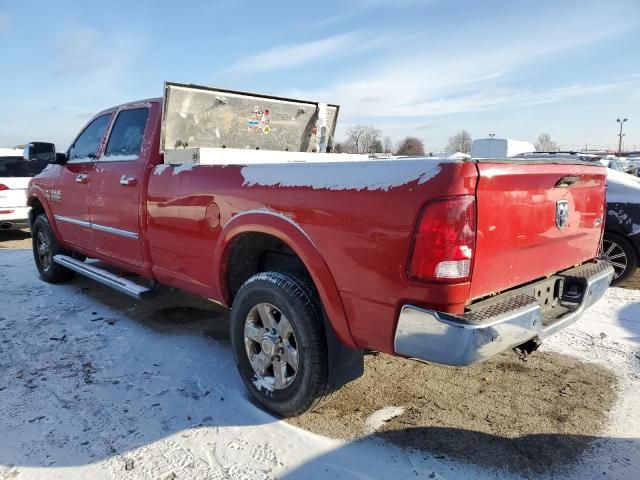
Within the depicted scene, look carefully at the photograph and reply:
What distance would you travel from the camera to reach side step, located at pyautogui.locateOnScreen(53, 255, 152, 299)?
13.7 ft

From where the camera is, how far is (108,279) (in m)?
4.56

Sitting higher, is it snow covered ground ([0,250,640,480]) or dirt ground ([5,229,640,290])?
dirt ground ([5,229,640,290])

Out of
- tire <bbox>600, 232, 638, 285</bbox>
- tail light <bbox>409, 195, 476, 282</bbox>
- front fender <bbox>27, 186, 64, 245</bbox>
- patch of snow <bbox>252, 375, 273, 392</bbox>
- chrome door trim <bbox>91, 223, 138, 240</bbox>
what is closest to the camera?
tail light <bbox>409, 195, 476, 282</bbox>

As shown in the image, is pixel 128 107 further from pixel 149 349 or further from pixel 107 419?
pixel 107 419

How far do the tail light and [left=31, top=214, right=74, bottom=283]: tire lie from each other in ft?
17.1

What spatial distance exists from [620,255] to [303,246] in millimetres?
5084

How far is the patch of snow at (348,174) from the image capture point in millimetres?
2201

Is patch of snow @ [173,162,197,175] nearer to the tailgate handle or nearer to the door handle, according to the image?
the door handle

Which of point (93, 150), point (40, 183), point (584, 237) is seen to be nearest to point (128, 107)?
point (93, 150)

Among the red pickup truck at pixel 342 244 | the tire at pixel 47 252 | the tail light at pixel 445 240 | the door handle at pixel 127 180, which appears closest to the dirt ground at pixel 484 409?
the red pickup truck at pixel 342 244

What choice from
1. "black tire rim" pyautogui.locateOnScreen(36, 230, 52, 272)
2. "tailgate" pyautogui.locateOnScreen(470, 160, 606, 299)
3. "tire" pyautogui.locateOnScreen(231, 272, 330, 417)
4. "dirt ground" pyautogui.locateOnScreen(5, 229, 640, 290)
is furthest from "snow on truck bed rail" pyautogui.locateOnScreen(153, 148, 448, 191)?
"dirt ground" pyautogui.locateOnScreen(5, 229, 640, 290)

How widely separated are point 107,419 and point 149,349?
107 cm

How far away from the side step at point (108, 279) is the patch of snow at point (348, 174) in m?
1.75

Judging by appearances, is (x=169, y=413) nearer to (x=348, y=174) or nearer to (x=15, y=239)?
(x=348, y=174)
